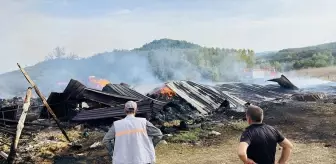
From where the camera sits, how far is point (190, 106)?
66.8ft

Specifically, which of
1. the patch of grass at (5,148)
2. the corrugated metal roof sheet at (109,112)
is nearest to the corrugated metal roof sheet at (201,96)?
the corrugated metal roof sheet at (109,112)

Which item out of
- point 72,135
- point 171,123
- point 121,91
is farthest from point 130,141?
point 121,91

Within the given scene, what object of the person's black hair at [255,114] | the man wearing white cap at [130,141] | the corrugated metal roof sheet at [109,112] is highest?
the person's black hair at [255,114]

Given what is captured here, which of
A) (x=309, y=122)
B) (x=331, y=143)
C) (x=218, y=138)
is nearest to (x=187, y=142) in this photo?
(x=218, y=138)

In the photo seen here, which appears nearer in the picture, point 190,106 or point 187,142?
point 187,142

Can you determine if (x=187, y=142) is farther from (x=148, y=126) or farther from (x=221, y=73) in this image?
(x=221, y=73)

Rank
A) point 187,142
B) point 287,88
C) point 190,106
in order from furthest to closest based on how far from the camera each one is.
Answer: point 287,88
point 190,106
point 187,142

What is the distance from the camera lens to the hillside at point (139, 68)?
46.3 metres

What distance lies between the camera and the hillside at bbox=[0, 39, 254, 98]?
46.3m

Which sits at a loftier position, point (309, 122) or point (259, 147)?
point (259, 147)

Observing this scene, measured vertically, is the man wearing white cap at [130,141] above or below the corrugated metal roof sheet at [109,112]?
above

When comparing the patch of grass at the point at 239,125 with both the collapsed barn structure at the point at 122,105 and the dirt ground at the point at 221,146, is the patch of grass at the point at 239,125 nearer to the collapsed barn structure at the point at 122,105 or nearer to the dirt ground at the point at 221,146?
the dirt ground at the point at 221,146

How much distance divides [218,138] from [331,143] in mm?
3631

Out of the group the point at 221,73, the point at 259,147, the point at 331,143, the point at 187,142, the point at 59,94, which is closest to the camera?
the point at 259,147
